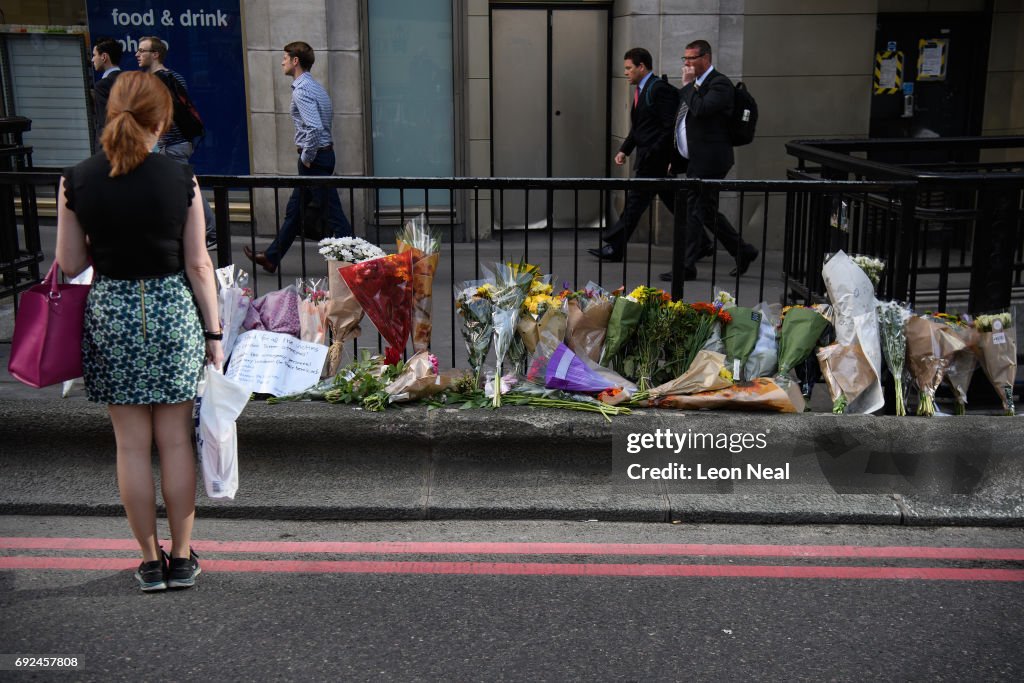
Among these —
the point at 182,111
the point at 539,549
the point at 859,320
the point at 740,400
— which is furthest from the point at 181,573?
the point at 182,111

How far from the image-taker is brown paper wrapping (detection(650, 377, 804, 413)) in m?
5.66

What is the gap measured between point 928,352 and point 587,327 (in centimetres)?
166

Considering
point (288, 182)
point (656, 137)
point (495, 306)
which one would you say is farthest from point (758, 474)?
point (656, 137)

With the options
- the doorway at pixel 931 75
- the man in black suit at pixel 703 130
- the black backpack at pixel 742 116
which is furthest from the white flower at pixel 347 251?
the doorway at pixel 931 75

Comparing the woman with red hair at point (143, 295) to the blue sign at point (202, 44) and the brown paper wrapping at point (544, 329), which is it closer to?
the brown paper wrapping at point (544, 329)

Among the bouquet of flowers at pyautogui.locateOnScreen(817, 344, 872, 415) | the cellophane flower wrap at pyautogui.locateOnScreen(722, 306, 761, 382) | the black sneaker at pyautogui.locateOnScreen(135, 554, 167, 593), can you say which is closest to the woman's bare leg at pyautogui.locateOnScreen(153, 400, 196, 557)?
the black sneaker at pyautogui.locateOnScreen(135, 554, 167, 593)

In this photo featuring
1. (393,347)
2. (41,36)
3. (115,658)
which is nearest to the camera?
(115,658)

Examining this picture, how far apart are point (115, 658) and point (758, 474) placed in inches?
117

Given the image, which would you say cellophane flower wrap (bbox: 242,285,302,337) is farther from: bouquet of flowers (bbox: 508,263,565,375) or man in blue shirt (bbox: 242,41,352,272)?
man in blue shirt (bbox: 242,41,352,272)

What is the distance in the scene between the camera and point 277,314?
19.5 ft

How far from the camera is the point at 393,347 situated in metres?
5.87

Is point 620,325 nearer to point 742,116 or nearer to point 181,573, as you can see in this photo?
point 181,573

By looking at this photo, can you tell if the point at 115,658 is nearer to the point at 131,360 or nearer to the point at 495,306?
the point at 131,360

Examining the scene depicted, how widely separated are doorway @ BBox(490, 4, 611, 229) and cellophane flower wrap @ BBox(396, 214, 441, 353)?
5766 mm
